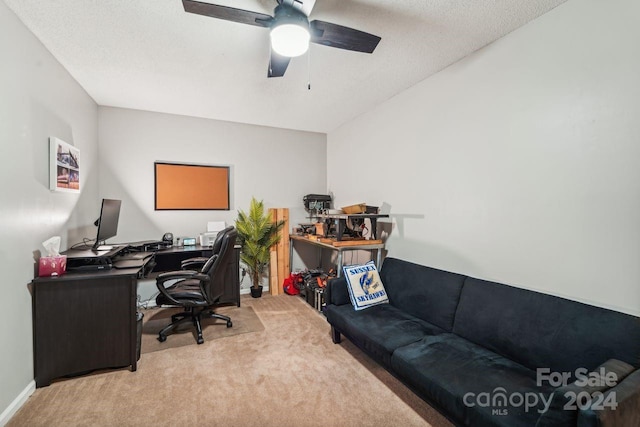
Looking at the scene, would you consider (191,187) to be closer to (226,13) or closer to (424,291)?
(226,13)

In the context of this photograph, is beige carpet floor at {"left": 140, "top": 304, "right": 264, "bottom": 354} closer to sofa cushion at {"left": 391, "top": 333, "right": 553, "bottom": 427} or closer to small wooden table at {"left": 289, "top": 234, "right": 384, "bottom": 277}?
small wooden table at {"left": 289, "top": 234, "right": 384, "bottom": 277}

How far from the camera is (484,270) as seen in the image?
2311 mm

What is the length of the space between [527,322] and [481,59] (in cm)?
201

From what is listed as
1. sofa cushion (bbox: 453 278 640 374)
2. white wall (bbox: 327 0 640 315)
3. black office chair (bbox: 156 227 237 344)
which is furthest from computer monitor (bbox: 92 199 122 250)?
sofa cushion (bbox: 453 278 640 374)

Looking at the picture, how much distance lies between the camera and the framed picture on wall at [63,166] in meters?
2.32

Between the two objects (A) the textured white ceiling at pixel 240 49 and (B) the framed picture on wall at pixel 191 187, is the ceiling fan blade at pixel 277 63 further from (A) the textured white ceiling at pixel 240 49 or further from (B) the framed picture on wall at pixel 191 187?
(B) the framed picture on wall at pixel 191 187

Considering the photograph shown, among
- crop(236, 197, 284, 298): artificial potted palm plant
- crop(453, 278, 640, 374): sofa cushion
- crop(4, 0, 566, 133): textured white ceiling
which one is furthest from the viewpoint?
crop(236, 197, 284, 298): artificial potted palm plant

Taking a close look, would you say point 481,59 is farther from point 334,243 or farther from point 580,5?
point 334,243

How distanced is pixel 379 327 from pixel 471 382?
781mm

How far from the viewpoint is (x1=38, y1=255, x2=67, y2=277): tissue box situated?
2.12 m

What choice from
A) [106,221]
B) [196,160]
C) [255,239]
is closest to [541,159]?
Result: [255,239]

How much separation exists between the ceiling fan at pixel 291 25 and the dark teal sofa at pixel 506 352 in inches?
76.9

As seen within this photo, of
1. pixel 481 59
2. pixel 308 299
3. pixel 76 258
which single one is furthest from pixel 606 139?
pixel 76 258

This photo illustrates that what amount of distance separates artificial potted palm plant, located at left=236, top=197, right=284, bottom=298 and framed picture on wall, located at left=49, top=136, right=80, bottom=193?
1.87 m
